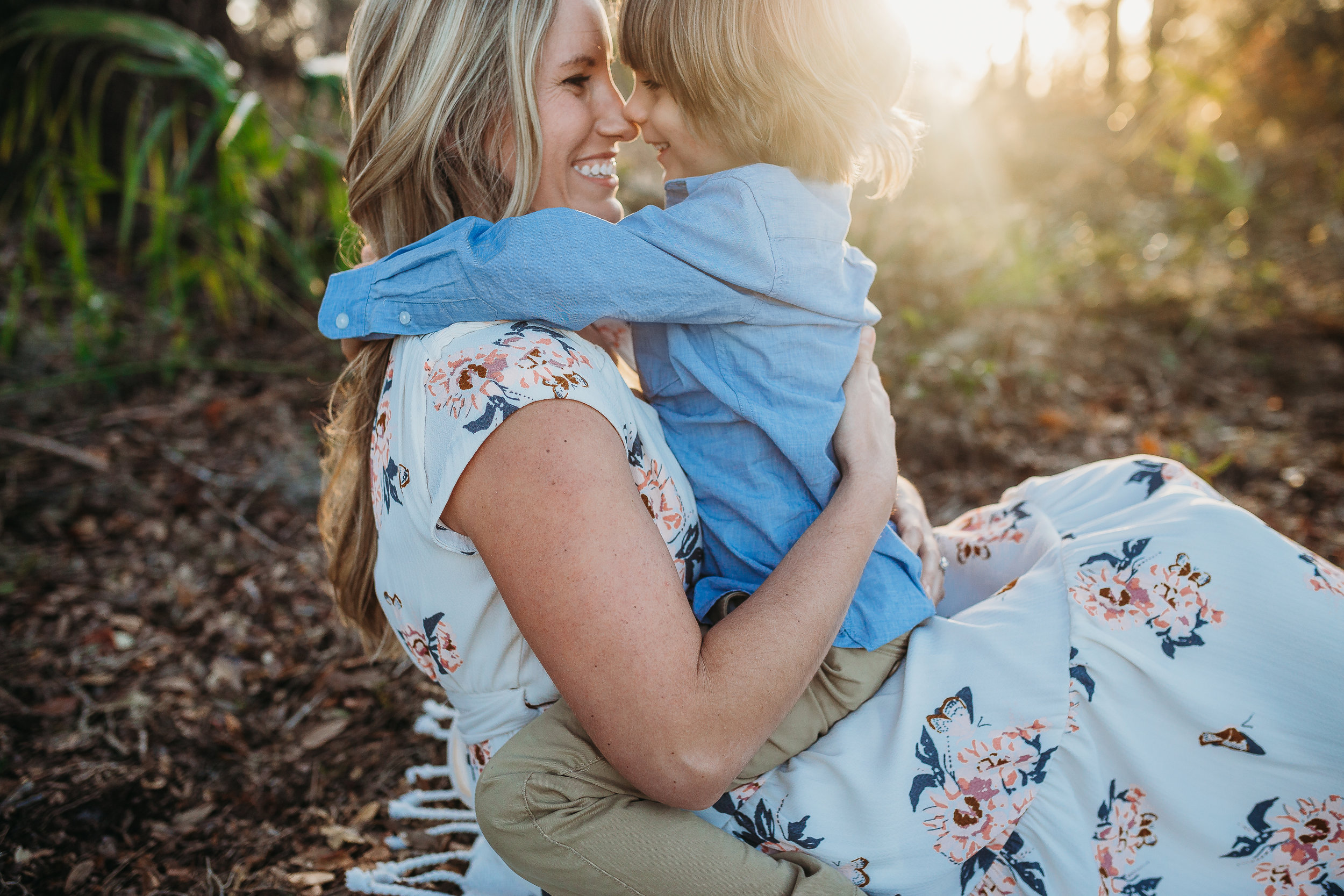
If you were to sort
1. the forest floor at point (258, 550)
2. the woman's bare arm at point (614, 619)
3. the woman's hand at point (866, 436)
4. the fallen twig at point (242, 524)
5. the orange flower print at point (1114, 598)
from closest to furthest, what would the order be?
the woman's bare arm at point (614, 619) → the orange flower print at point (1114, 598) → the woman's hand at point (866, 436) → the forest floor at point (258, 550) → the fallen twig at point (242, 524)

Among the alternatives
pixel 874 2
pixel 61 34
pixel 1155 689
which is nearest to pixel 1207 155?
pixel 874 2

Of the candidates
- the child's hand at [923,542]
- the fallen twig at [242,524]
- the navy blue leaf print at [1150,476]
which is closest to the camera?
the navy blue leaf print at [1150,476]

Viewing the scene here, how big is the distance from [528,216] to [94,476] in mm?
2615

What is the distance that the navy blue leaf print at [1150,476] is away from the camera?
58.1 inches

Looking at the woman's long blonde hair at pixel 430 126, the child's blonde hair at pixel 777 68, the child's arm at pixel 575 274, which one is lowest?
the child's arm at pixel 575 274

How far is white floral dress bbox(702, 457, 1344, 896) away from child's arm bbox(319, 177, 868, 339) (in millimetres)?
698

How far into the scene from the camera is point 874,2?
58.9 inches

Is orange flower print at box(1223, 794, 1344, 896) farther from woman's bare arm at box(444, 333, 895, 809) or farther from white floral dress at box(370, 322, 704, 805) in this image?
white floral dress at box(370, 322, 704, 805)

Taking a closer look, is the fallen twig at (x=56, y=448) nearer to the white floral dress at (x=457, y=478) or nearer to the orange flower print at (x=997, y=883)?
the white floral dress at (x=457, y=478)

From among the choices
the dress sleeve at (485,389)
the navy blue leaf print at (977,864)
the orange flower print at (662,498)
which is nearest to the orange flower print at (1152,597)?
the navy blue leaf print at (977,864)

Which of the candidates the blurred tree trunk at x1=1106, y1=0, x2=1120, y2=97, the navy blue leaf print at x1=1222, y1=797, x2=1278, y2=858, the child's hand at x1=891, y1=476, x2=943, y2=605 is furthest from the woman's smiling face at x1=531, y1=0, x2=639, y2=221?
the blurred tree trunk at x1=1106, y1=0, x2=1120, y2=97

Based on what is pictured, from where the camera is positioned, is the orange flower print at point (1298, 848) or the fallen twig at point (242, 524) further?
the fallen twig at point (242, 524)

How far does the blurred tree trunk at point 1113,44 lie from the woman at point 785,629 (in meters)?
12.0

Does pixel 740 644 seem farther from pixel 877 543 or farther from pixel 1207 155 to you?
pixel 1207 155
